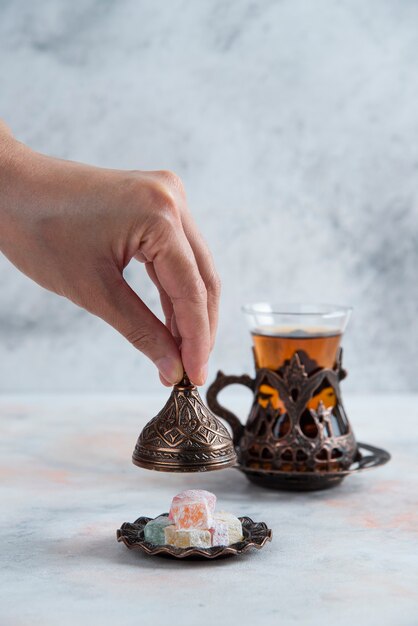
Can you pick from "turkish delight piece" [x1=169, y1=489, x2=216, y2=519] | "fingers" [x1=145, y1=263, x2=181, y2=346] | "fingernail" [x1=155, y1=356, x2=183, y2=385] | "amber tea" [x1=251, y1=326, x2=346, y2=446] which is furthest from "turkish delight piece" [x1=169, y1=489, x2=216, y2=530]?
"amber tea" [x1=251, y1=326, x2=346, y2=446]

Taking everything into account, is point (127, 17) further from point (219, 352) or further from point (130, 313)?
point (130, 313)

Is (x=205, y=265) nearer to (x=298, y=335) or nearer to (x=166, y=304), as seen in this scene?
(x=166, y=304)


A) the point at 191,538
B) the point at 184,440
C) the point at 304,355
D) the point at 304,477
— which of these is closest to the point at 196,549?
the point at 191,538

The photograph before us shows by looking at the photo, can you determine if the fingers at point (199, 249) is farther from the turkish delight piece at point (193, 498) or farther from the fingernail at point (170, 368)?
the turkish delight piece at point (193, 498)

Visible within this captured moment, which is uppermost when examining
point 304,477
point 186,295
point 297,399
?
point 186,295

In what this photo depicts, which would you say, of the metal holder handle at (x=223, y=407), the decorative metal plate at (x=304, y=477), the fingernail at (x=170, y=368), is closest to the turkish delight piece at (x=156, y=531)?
the fingernail at (x=170, y=368)

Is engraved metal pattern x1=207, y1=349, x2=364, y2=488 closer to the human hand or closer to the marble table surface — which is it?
the marble table surface

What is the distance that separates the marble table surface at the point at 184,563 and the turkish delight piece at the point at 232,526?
0.03 meters

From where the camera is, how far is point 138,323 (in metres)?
1.43

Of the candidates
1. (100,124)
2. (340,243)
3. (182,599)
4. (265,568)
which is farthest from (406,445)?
(100,124)

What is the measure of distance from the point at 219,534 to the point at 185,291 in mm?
345

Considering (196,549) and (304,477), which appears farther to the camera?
(304,477)

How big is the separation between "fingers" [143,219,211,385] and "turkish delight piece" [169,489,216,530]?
19 cm

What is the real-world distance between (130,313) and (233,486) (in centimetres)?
49
